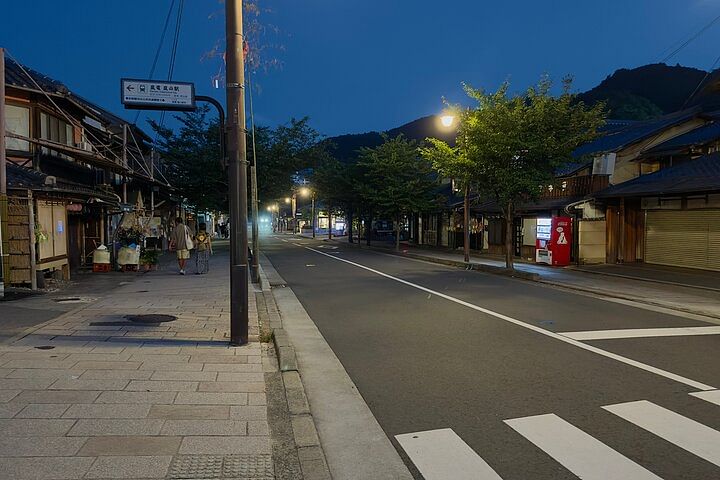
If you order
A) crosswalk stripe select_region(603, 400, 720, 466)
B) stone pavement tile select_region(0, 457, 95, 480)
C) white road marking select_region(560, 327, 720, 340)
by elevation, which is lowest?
white road marking select_region(560, 327, 720, 340)

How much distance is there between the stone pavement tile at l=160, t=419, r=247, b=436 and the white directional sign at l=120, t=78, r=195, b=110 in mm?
4622

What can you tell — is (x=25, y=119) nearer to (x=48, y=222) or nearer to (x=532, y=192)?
(x=48, y=222)

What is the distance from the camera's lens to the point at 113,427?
4383mm

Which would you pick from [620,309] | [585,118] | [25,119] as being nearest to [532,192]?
Result: [585,118]

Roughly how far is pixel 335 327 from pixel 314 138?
2871cm

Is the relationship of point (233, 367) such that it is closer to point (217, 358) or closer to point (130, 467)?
point (217, 358)

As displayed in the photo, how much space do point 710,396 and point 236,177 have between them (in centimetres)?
619

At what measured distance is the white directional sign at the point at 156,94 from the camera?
24.0ft

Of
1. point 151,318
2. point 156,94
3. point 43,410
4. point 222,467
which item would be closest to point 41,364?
point 43,410

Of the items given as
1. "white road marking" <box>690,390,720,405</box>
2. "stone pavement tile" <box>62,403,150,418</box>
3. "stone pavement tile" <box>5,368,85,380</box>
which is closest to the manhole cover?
"stone pavement tile" <box>5,368,85,380</box>

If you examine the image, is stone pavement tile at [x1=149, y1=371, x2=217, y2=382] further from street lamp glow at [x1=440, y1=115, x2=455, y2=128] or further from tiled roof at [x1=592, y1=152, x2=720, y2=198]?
street lamp glow at [x1=440, y1=115, x2=455, y2=128]

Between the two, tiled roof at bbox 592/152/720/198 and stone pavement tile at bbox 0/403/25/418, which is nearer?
stone pavement tile at bbox 0/403/25/418

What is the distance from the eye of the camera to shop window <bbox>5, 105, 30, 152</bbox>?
15.0 meters

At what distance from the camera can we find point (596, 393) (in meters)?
5.68
